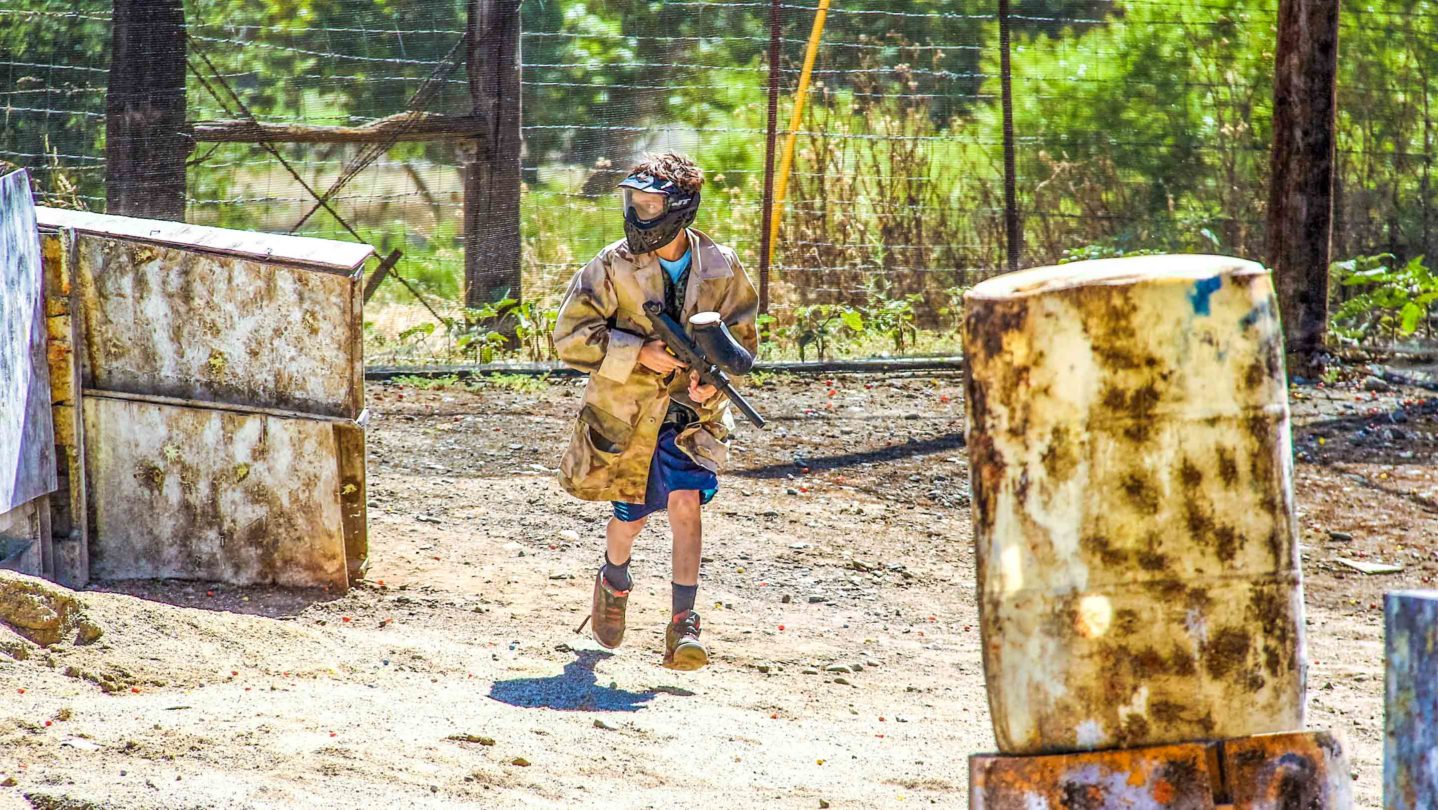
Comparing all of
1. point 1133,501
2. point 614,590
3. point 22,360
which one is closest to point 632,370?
point 614,590

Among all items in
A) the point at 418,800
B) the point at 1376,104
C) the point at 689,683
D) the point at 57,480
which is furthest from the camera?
the point at 1376,104

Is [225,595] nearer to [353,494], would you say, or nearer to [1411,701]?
[353,494]

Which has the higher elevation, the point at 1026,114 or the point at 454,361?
the point at 1026,114

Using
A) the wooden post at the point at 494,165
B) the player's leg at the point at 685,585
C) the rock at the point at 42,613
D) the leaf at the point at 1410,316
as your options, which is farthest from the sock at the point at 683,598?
the leaf at the point at 1410,316

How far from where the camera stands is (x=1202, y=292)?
2346 millimetres

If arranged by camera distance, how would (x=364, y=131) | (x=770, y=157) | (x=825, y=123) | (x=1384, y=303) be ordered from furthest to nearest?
(x=825, y=123) → (x=1384, y=303) → (x=770, y=157) → (x=364, y=131)

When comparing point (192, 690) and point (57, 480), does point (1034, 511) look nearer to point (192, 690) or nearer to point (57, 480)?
point (192, 690)

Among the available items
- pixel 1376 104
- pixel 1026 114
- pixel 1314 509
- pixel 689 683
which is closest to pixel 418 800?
pixel 689 683

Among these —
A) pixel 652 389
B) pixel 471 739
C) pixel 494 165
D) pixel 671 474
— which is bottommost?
pixel 471 739

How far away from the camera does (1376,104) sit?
11820 mm

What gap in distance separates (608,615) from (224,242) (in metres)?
1.93

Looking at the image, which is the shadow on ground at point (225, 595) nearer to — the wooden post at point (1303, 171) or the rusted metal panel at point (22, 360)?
the rusted metal panel at point (22, 360)

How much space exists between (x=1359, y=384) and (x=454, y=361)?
576 cm

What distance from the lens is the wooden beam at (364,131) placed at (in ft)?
30.9
